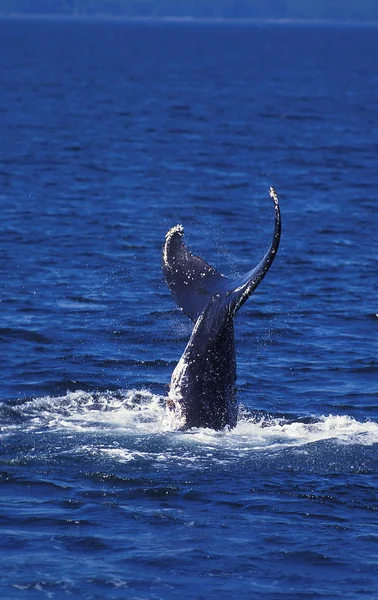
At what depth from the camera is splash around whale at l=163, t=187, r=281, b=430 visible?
1446cm

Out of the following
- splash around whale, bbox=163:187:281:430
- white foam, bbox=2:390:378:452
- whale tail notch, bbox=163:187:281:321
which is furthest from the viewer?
white foam, bbox=2:390:378:452

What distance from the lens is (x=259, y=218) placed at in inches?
1224

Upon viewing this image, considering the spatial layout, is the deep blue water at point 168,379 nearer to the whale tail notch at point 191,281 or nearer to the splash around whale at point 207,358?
the splash around whale at point 207,358

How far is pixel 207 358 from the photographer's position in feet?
47.5

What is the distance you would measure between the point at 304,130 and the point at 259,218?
24517mm

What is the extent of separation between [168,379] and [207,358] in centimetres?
407

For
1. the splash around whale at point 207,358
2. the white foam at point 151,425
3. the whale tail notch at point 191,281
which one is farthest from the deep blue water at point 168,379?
the whale tail notch at point 191,281

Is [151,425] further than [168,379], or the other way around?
[168,379]

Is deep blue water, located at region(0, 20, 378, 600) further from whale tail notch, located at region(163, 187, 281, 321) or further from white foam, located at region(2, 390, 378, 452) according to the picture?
whale tail notch, located at region(163, 187, 281, 321)

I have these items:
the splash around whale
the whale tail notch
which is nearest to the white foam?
the splash around whale

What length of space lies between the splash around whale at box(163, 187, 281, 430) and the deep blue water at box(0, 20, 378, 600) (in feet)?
0.71

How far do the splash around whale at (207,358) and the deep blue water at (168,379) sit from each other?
0.71ft

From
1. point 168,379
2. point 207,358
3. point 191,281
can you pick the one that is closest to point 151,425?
point 207,358

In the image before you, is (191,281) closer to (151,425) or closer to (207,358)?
(207,358)
